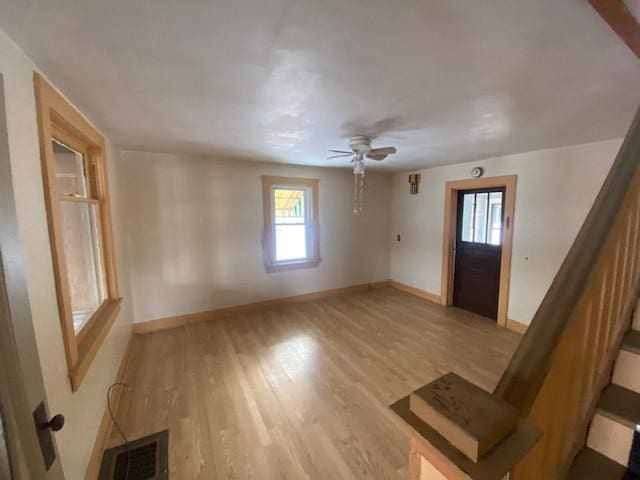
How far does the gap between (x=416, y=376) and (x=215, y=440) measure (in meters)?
1.72

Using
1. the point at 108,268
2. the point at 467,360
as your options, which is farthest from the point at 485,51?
the point at 108,268

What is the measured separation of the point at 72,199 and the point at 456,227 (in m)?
4.40

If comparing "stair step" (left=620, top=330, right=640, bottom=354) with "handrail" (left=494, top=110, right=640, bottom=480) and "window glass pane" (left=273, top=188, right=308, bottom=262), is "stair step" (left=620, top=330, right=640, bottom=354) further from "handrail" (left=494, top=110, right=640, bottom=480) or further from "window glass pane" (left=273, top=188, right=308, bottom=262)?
"window glass pane" (left=273, top=188, right=308, bottom=262)

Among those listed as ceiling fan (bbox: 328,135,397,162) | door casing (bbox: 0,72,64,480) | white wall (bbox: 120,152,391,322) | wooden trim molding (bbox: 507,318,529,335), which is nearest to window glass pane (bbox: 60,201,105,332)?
white wall (bbox: 120,152,391,322)

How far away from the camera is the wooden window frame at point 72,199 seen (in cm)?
131

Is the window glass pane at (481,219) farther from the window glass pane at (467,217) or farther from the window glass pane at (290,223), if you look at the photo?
the window glass pane at (290,223)

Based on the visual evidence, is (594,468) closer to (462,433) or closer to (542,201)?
(462,433)

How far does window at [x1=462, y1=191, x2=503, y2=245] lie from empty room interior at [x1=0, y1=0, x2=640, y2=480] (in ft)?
0.11

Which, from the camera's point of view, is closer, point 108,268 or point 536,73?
point 536,73

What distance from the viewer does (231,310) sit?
3859 mm

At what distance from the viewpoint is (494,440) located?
0.54 m

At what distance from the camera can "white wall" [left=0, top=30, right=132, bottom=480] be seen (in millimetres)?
1070

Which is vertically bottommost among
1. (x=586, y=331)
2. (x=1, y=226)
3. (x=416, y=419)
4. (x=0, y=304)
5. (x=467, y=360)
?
(x=467, y=360)

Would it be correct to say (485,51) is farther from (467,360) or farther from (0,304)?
(467,360)
